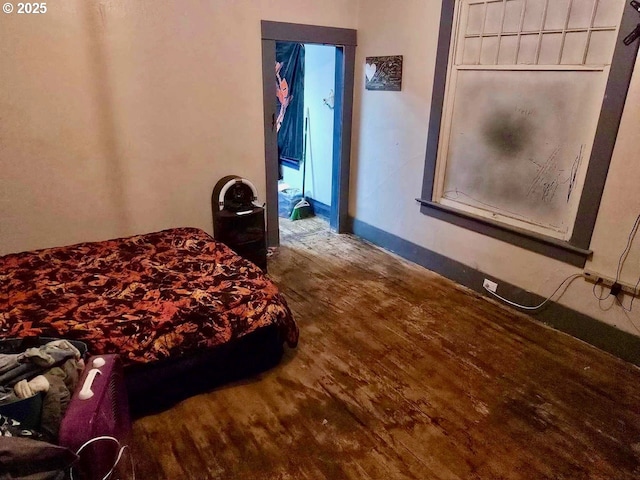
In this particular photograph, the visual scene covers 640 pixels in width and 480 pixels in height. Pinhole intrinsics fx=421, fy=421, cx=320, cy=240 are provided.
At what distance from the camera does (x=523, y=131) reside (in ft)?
9.07

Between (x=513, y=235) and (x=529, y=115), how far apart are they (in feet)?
2.63

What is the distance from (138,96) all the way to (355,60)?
2009 mm

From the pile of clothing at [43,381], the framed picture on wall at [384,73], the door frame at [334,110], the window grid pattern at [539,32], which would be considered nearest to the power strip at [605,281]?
the window grid pattern at [539,32]

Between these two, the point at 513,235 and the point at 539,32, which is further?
the point at 513,235

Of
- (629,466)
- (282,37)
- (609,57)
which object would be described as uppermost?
(282,37)

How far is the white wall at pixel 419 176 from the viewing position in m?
2.39

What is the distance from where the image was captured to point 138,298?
2.32m

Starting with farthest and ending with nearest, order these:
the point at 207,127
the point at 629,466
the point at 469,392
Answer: the point at 207,127 < the point at 469,392 < the point at 629,466

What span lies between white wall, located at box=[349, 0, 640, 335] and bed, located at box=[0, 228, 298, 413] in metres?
1.65

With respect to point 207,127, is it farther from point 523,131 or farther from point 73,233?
point 523,131

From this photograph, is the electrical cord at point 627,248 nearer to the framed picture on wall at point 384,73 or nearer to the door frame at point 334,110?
the framed picture on wall at point 384,73

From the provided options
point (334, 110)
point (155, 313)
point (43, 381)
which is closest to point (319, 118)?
point (334, 110)

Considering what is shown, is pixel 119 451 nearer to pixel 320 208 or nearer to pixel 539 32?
pixel 539 32

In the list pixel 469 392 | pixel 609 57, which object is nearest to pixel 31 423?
pixel 469 392
